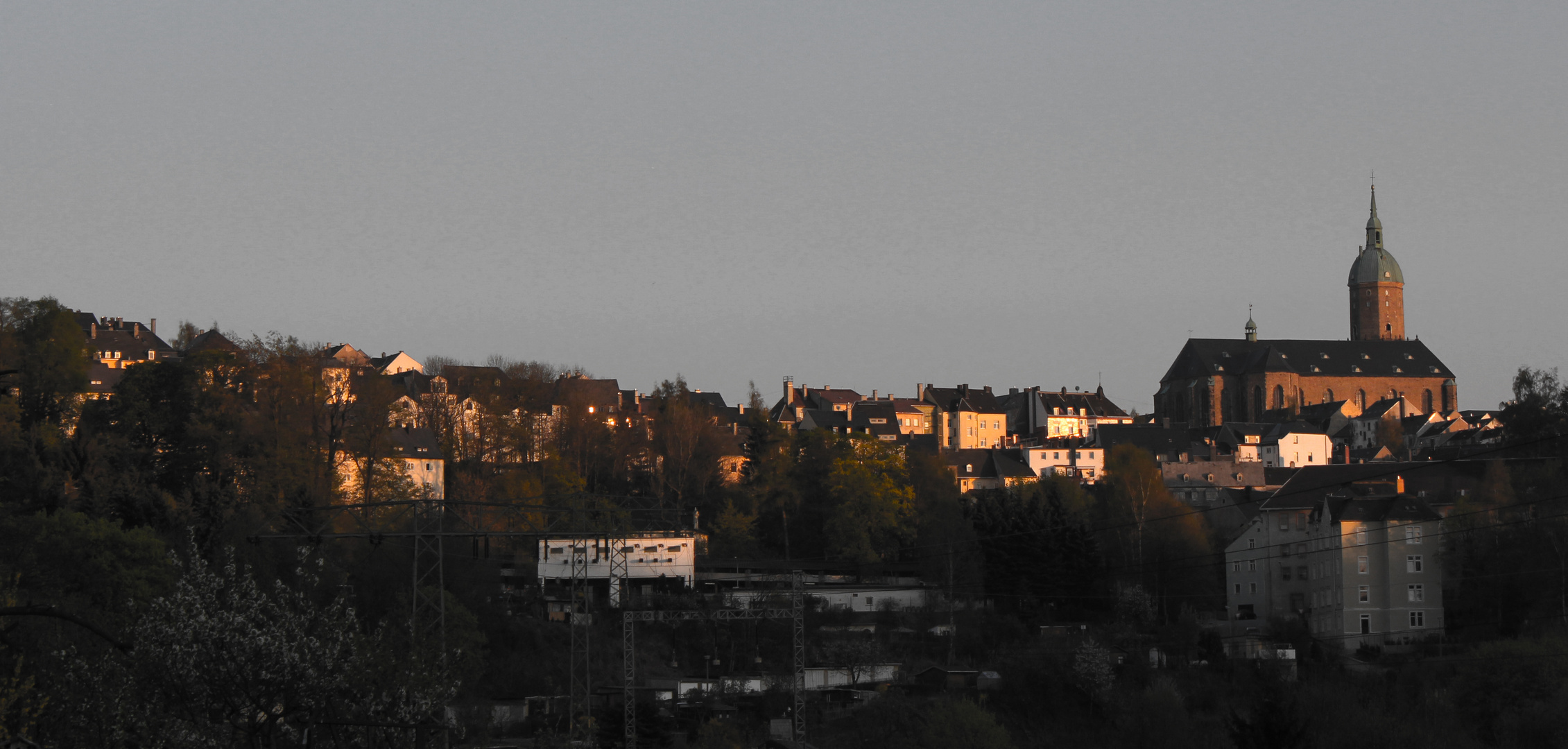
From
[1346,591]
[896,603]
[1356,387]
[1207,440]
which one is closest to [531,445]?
[896,603]

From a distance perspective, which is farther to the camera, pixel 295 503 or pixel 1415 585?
pixel 1415 585

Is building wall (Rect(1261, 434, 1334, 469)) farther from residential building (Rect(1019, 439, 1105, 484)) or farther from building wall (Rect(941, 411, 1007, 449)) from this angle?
building wall (Rect(941, 411, 1007, 449))

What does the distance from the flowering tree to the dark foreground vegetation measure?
6.20m

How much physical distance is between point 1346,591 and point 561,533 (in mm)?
45756

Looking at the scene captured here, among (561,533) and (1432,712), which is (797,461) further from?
(561,533)

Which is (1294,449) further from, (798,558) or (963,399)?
(798,558)

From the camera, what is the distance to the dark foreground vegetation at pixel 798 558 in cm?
5372

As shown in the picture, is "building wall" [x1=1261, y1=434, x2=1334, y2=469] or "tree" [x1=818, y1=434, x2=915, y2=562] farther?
"building wall" [x1=1261, y1=434, x2=1334, y2=469]

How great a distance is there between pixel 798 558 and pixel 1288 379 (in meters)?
104

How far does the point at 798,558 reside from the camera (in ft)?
286

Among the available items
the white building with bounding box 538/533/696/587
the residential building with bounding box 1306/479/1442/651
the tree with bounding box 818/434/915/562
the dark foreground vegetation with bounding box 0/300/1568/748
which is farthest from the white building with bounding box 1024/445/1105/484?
the white building with bounding box 538/533/696/587

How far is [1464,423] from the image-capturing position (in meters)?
158

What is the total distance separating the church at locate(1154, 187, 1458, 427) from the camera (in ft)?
580

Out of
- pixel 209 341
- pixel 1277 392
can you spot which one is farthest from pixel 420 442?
pixel 1277 392
